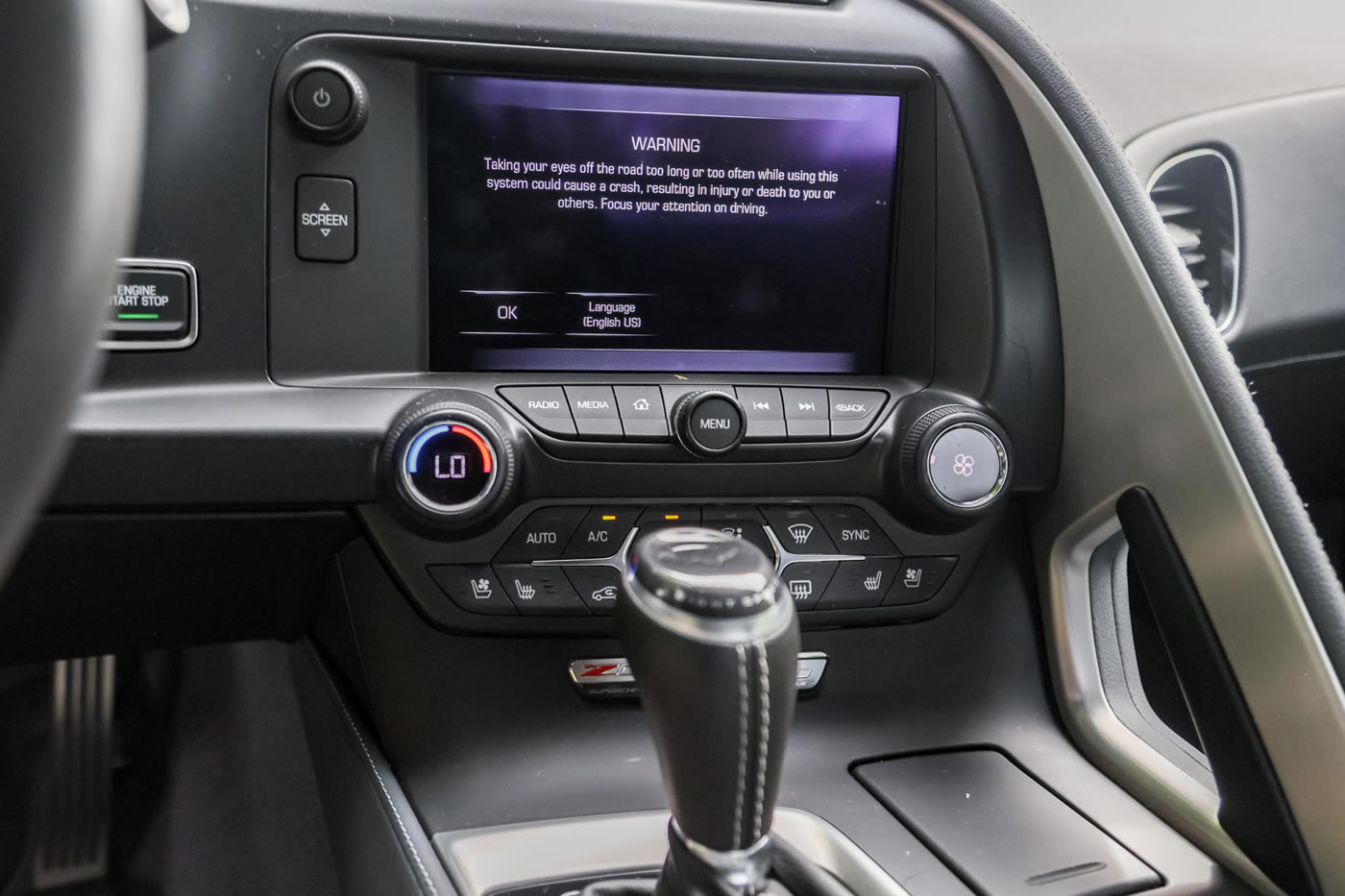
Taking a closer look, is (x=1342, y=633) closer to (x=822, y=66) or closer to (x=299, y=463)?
(x=822, y=66)

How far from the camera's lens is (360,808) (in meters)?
0.95

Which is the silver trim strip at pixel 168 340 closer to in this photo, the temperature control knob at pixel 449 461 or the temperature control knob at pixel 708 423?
the temperature control knob at pixel 449 461

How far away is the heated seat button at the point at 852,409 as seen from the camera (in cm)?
99

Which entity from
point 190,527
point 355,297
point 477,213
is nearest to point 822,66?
point 477,213

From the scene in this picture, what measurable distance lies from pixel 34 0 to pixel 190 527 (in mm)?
478

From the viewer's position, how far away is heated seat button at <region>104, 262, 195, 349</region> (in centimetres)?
86

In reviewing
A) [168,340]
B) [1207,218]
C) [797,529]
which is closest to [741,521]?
[797,529]

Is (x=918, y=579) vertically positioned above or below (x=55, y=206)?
below

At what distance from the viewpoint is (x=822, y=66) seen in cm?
99

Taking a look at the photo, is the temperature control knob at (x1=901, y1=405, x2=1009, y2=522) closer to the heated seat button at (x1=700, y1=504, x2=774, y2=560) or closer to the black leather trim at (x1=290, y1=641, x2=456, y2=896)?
the heated seat button at (x1=700, y1=504, x2=774, y2=560)

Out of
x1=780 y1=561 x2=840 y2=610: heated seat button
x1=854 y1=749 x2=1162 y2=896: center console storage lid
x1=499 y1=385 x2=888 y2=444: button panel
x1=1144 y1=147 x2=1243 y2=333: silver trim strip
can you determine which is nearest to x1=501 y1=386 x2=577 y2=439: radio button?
x1=499 y1=385 x2=888 y2=444: button panel

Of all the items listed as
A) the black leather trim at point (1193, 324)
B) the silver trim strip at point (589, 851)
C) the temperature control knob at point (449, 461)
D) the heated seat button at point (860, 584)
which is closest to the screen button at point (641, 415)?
the temperature control knob at point (449, 461)

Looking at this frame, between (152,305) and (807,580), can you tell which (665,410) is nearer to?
(807,580)

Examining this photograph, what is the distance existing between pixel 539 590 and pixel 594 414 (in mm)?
158
